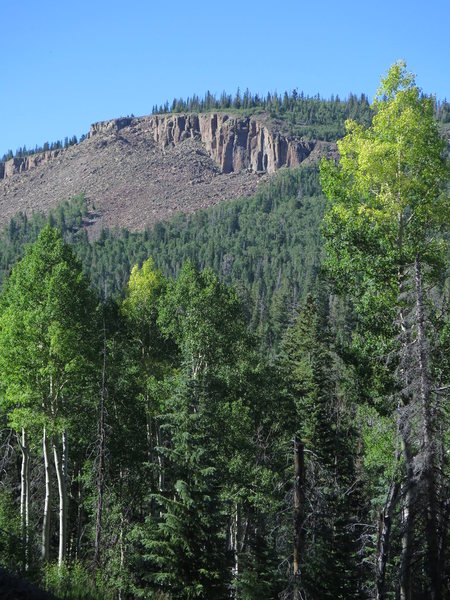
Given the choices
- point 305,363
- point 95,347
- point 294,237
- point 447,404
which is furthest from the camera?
point 294,237

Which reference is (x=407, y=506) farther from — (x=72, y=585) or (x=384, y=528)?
(x=72, y=585)

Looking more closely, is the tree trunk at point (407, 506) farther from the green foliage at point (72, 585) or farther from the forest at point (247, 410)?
the green foliage at point (72, 585)

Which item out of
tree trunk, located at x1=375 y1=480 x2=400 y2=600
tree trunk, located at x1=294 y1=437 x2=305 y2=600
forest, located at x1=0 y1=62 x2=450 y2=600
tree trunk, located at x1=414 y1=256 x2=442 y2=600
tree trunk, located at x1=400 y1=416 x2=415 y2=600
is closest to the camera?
tree trunk, located at x1=414 y1=256 x2=442 y2=600

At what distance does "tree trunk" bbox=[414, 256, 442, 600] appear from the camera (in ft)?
33.4

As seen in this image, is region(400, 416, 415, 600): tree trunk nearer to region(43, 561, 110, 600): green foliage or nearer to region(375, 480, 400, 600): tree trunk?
region(375, 480, 400, 600): tree trunk

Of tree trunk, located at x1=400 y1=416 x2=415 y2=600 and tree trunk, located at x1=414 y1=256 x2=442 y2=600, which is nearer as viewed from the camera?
tree trunk, located at x1=414 y1=256 x2=442 y2=600

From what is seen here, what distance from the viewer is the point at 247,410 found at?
2350 centimetres

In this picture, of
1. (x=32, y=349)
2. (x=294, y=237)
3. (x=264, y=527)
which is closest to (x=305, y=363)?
(x=264, y=527)

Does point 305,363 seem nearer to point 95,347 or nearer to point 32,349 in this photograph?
point 95,347

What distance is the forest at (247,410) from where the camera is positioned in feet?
42.5

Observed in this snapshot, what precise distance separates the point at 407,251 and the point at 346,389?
11.8 ft

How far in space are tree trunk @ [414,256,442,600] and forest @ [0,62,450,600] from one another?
4 cm

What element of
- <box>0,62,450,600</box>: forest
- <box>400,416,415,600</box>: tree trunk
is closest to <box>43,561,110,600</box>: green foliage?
<box>0,62,450,600</box>: forest

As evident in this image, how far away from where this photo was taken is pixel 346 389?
14.7m
